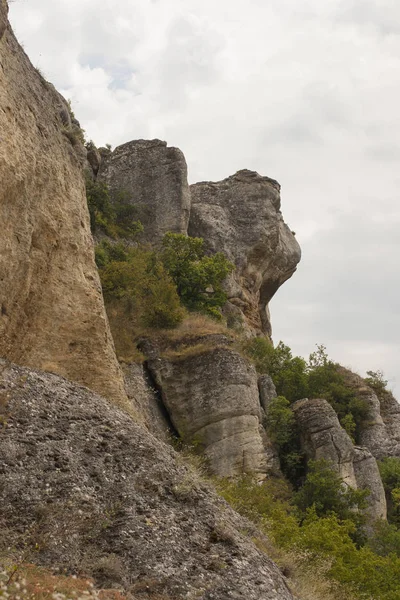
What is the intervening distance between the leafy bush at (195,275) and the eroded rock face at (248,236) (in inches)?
192

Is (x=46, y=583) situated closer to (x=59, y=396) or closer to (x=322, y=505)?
(x=59, y=396)

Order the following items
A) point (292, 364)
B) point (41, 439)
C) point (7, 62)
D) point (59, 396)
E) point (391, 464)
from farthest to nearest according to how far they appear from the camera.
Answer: point (292, 364) → point (391, 464) → point (7, 62) → point (59, 396) → point (41, 439)

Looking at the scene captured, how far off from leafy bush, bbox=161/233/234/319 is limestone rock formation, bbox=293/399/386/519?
6.73m

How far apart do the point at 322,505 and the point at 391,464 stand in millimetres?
8807

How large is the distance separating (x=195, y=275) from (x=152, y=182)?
986 centimetres

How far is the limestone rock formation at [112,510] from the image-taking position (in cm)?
915

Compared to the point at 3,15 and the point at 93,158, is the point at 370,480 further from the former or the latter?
the point at 93,158

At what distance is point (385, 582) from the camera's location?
60.5 feet

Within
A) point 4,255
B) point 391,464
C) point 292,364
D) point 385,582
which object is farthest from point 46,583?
point 292,364

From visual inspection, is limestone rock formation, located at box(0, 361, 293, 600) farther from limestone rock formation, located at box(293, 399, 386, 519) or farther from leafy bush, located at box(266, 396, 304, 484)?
limestone rock formation, located at box(293, 399, 386, 519)

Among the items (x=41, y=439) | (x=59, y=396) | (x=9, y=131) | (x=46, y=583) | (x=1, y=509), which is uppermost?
(x=9, y=131)

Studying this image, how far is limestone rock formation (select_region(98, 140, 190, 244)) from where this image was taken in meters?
39.9

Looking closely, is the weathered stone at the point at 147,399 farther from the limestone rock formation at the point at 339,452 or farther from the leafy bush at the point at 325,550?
the limestone rock formation at the point at 339,452

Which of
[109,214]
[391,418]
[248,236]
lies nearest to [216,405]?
[109,214]
